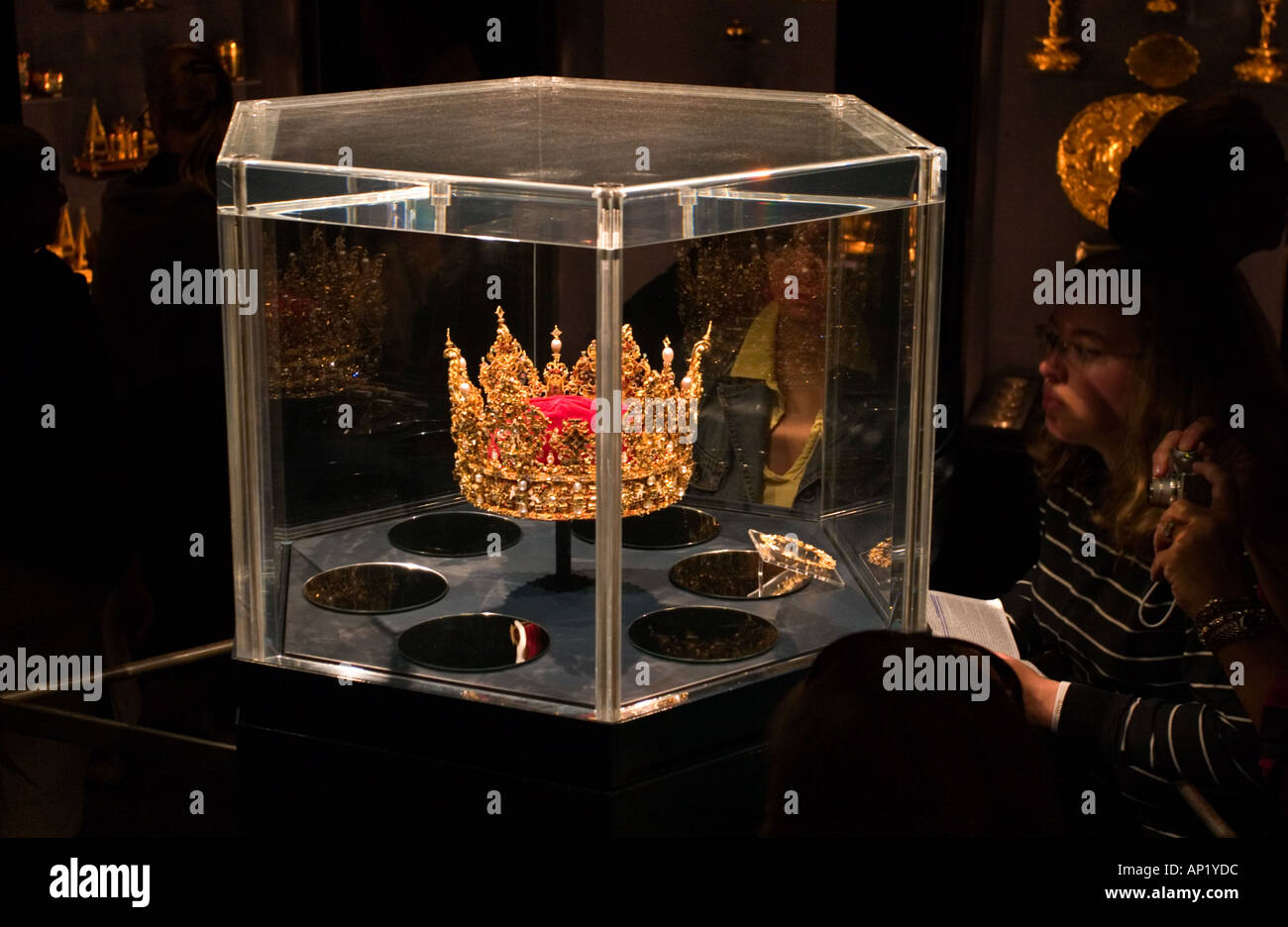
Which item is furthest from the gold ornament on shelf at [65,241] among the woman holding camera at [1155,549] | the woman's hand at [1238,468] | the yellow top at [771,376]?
the woman's hand at [1238,468]

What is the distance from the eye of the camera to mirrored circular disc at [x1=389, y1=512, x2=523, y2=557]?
2.27 m

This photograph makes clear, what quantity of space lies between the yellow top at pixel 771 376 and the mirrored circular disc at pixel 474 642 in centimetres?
50

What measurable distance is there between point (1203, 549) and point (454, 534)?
3.47 ft

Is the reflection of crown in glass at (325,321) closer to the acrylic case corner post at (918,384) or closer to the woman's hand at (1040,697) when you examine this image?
the acrylic case corner post at (918,384)

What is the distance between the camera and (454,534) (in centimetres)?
230

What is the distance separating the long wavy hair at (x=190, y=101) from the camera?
9.62ft

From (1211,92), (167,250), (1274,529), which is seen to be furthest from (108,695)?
(1211,92)

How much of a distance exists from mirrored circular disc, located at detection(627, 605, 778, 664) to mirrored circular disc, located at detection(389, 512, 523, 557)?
36cm

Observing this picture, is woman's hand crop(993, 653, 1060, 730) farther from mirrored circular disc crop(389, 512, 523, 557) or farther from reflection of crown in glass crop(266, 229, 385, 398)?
reflection of crown in glass crop(266, 229, 385, 398)

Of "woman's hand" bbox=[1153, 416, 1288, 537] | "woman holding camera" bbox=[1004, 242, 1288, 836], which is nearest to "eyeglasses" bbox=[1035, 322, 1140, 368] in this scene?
"woman holding camera" bbox=[1004, 242, 1288, 836]

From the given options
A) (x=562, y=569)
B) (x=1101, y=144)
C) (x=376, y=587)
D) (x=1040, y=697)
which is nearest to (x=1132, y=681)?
(x=1040, y=697)

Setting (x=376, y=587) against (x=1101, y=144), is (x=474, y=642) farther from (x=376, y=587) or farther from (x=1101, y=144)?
(x=1101, y=144)

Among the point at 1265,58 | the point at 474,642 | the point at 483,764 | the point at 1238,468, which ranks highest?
the point at 1265,58

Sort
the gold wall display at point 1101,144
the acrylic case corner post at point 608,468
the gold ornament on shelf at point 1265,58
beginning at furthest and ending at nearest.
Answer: the gold wall display at point 1101,144, the gold ornament on shelf at point 1265,58, the acrylic case corner post at point 608,468
